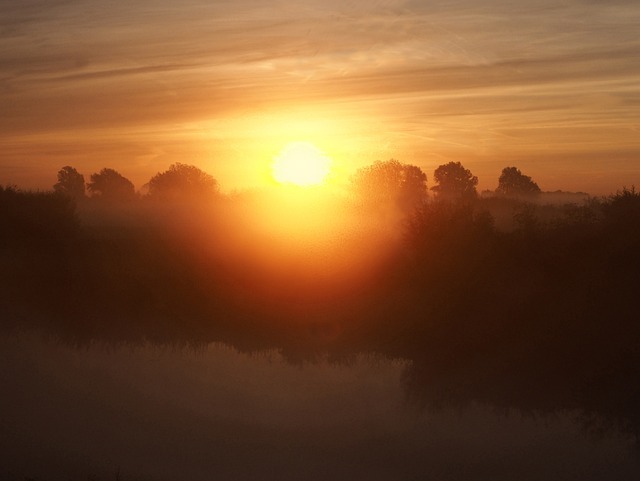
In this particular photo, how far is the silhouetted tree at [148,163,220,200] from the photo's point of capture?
69375 mm

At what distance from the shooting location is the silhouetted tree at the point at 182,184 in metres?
69.4

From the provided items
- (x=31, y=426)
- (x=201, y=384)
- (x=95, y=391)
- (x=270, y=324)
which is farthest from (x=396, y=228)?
(x=31, y=426)

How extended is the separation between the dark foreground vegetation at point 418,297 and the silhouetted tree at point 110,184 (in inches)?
1720

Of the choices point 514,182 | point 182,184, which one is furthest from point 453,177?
point 182,184

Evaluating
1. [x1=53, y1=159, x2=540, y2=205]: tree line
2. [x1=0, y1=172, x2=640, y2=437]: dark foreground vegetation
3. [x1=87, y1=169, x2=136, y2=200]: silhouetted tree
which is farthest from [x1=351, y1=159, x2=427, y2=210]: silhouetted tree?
[x1=0, y1=172, x2=640, y2=437]: dark foreground vegetation

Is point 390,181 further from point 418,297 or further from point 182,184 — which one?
point 418,297

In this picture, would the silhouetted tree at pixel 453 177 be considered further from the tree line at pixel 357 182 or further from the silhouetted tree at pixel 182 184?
the silhouetted tree at pixel 182 184

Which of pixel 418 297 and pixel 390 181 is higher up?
pixel 390 181

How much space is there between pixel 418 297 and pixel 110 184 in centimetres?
5469

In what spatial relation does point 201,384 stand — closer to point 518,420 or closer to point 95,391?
point 95,391

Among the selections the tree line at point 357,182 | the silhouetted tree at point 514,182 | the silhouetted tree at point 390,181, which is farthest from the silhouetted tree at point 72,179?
the silhouetted tree at point 514,182

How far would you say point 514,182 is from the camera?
6888 centimetres

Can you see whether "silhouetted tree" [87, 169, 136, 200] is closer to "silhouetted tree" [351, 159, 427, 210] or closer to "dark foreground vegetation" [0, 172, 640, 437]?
"silhouetted tree" [351, 159, 427, 210]

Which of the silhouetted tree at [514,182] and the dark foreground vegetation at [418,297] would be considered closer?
the dark foreground vegetation at [418,297]
